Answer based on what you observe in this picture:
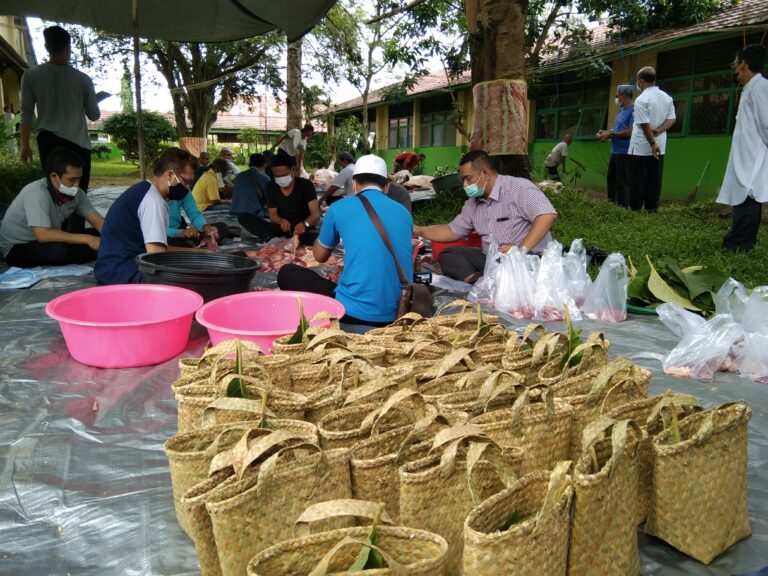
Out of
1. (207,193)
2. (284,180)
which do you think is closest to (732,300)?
(284,180)

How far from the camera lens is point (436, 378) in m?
1.87

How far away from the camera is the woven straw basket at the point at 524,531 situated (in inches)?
43.4

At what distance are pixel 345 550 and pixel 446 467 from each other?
328 mm

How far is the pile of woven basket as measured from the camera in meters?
1.13

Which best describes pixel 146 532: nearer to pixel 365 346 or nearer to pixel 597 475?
pixel 365 346

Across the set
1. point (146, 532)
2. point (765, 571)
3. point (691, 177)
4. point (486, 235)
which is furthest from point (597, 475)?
point (691, 177)

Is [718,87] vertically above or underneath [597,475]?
above

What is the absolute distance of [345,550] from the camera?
1.08m

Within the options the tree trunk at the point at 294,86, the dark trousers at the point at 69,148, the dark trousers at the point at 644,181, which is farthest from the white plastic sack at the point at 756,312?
the tree trunk at the point at 294,86

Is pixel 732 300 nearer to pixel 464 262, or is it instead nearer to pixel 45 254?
pixel 464 262

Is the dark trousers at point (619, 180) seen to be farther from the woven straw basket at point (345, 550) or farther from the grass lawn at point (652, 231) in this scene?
the woven straw basket at point (345, 550)

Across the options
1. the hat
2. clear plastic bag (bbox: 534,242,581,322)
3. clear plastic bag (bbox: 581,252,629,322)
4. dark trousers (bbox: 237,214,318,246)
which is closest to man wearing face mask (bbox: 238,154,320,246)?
dark trousers (bbox: 237,214,318,246)

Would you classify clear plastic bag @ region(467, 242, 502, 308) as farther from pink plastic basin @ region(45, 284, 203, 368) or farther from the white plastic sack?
pink plastic basin @ region(45, 284, 203, 368)

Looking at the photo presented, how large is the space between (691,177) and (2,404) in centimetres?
1099
